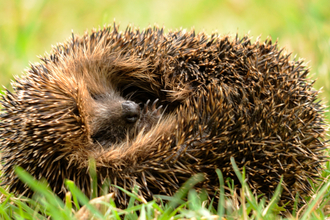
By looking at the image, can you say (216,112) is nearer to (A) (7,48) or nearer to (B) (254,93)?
(B) (254,93)

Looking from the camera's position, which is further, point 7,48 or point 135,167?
point 7,48

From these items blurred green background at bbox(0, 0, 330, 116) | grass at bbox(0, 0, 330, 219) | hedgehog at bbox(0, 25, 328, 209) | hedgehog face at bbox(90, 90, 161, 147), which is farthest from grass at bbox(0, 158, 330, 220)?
blurred green background at bbox(0, 0, 330, 116)

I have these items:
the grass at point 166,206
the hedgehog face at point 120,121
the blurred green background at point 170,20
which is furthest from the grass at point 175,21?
the hedgehog face at point 120,121

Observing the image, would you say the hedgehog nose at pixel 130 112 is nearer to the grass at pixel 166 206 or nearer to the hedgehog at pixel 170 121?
the hedgehog at pixel 170 121

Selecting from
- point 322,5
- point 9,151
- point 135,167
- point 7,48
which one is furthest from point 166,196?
point 322,5

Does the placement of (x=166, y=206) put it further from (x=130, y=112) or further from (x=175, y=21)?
(x=175, y=21)

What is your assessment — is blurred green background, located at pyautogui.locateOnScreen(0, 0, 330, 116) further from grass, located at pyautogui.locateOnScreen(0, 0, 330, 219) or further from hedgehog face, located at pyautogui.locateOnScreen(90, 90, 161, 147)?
hedgehog face, located at pyautogui.locateOnScreen(90, 90, 161, 147)

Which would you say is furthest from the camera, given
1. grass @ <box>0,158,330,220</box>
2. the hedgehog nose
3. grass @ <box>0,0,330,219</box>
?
grass @ <box>0,0,330,219</box>

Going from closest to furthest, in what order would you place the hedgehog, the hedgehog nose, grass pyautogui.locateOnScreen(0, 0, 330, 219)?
the hedgehog < the hedgehog nose < grass pyautogui.locateOnScreen(0, 0, 330, 219)
